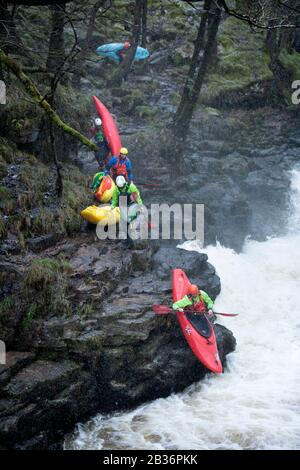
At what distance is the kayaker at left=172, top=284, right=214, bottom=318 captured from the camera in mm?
6434

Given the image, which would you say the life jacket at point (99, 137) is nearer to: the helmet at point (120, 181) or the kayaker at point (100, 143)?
the kayaker at point (100, 143)

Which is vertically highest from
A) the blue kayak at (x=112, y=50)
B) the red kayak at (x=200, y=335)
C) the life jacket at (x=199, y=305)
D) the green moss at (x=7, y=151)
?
the blue kayak at (x=112, y=50)

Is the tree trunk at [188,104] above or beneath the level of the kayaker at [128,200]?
above

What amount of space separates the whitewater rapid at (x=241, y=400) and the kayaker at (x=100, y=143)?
337 cm

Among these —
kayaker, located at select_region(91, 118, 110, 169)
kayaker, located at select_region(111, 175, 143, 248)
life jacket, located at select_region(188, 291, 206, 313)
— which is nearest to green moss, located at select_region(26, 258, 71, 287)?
kayaker, located at select_region(111, 175, 143, 248)

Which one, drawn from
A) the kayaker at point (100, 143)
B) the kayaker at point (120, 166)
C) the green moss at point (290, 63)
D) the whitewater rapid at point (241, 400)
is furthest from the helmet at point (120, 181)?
the green moss at point (290, 63)

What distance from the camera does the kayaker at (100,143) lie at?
29.3 ft

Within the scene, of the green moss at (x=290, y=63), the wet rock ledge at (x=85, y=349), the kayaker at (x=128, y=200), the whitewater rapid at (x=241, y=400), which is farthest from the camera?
the green moss at (x=290, y=63)

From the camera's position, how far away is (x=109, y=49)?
12.9 metres

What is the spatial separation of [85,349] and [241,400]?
2259mm

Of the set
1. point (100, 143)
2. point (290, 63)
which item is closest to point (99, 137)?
point (100, 143)

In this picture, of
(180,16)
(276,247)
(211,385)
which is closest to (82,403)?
(211,385)

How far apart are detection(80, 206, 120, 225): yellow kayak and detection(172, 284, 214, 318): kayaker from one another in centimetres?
173
